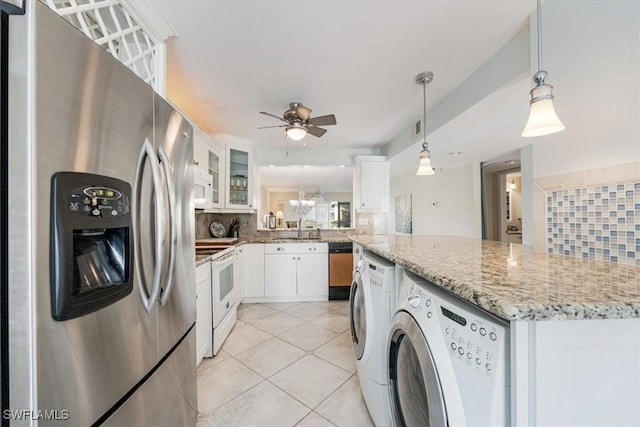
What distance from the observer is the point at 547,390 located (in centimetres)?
54

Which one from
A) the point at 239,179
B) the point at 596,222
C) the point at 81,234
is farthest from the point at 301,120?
the point at 596,222

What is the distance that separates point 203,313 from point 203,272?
0.32m

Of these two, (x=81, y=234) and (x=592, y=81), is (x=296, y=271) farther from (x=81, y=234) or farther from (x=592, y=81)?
(x=592, y=81)

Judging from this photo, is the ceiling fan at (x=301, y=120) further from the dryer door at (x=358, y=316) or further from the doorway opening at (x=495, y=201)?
the doorway opening at (x=495, y=201)

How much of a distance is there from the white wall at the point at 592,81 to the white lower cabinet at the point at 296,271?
2.69 meters

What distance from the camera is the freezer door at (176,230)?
1064 mm

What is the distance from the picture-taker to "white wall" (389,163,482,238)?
4.66 metres

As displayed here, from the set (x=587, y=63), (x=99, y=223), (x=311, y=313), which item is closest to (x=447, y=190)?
(x=311, y=313)

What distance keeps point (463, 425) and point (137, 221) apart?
116cm

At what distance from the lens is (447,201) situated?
5316mm

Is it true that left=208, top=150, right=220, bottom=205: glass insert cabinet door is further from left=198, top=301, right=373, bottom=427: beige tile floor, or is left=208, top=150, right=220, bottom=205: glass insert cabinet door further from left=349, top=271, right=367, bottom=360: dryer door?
left=349, top=271, right=367, bottom=360: dryer door

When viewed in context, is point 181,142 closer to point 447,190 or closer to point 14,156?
point 14,156

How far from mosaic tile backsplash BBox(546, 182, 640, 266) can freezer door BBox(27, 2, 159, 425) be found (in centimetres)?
184

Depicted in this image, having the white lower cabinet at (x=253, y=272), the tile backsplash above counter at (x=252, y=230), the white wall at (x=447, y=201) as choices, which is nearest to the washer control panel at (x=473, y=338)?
the white lower cabinet at (x=253, y=272)
